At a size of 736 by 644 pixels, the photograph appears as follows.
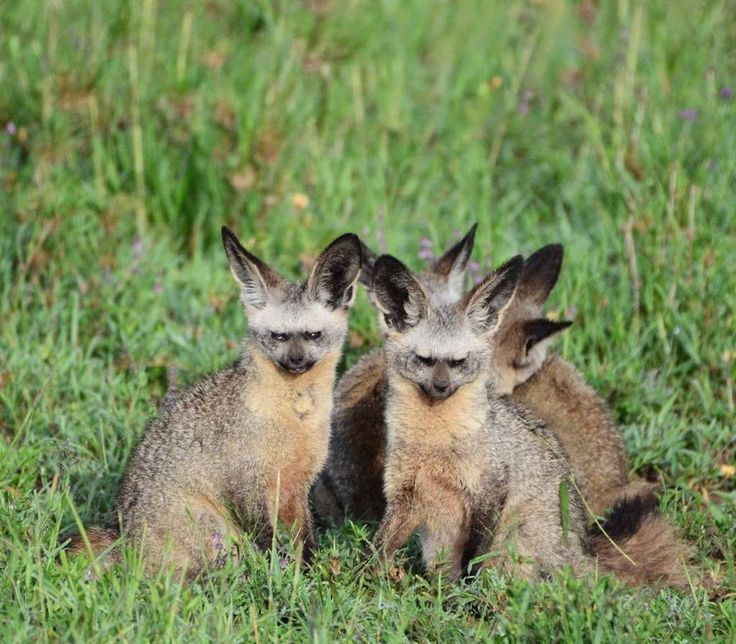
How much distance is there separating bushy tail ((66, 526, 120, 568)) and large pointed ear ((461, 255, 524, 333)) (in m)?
1.82

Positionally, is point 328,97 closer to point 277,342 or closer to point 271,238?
point 271,238

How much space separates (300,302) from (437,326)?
64cm

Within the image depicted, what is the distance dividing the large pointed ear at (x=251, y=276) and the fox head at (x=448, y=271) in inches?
37.5

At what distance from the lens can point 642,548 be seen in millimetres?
4992

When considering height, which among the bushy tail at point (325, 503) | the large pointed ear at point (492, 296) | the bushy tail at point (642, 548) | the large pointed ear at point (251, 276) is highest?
the large pointed ear at point (492, 296)

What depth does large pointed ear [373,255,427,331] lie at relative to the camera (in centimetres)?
516

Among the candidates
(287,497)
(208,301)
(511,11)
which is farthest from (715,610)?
(511,11)

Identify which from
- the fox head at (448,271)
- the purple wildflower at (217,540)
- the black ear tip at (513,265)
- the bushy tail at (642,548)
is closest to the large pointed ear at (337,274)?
the black ear tip at (513,265)

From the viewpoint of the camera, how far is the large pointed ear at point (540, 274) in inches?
247

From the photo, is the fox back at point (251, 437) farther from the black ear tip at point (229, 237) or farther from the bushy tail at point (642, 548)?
the bushy tail at point (642, 548)

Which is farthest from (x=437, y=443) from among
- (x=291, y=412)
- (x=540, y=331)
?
(x=540, y=331)

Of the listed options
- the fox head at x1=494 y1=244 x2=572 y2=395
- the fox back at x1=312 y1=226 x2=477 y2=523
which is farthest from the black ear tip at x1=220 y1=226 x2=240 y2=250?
the fox head at x1=494 y1=244 x2=572 y2=395

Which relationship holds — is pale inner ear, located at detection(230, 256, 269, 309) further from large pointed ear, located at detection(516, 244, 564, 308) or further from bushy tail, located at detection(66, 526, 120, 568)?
large pointed ear, located at detection(516, 244, 564, 308)

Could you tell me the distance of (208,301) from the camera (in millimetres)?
6910
